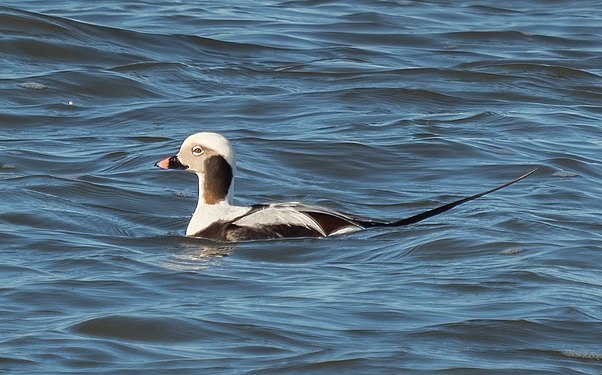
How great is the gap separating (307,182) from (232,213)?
1.72 metres

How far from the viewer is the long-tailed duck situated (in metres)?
9.76

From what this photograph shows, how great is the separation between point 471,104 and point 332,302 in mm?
6797

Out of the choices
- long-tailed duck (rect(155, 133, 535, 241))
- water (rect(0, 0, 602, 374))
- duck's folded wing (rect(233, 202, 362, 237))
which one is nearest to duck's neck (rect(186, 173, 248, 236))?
long-tailed duck (rect(155, 133, 535, 241))

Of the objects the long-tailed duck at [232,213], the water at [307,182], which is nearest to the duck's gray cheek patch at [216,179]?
the long-tailed duck at [232,213]

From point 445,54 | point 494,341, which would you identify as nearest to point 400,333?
point 494,341

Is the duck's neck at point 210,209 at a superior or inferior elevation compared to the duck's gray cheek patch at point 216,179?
inferior

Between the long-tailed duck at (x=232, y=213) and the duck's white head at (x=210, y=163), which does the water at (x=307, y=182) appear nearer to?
the long-tailed duck at (x=232, y=213)

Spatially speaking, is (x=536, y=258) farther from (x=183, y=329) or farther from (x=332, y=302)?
(x=183, y=329)

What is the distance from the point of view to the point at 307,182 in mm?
11711

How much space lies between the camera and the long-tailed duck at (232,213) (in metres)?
9.76

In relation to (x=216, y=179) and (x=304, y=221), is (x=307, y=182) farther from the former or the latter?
(x=304, y=221)

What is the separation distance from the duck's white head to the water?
349mm

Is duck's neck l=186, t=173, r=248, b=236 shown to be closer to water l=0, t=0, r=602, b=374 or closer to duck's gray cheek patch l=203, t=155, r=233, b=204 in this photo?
duck's gray cheek patch l=203, t=155, r=233, b=204

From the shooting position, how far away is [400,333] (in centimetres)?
760
